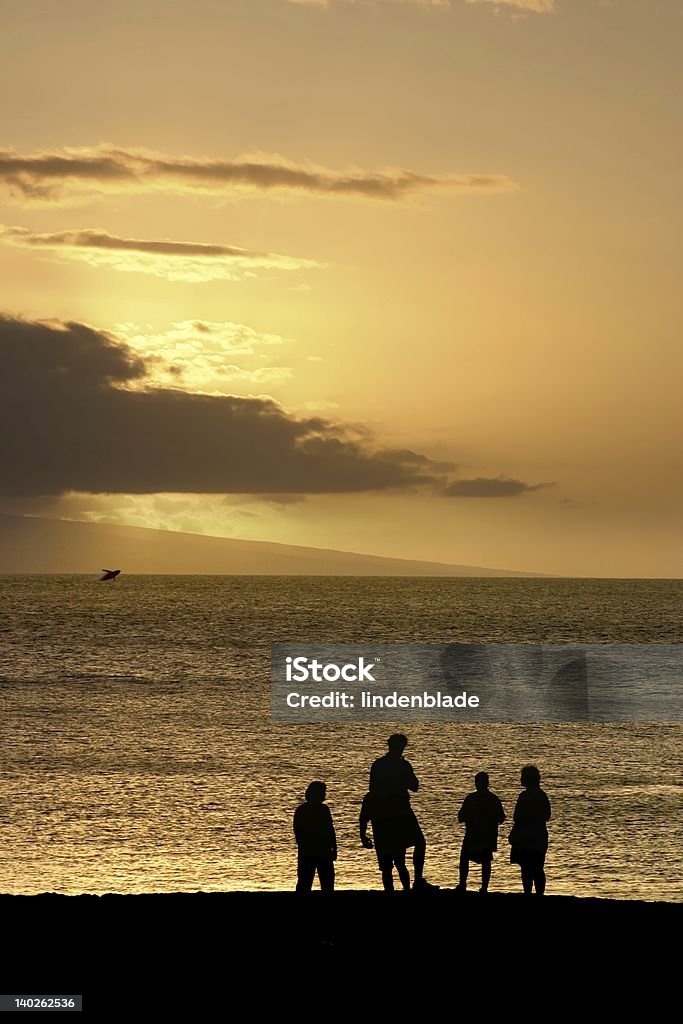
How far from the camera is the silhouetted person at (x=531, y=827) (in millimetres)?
18234

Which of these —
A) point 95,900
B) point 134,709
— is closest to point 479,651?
point 134,709

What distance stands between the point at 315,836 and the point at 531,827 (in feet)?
10.3

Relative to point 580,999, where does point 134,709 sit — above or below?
above

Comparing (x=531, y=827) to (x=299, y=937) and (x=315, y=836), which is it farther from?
(x=299, y=937)

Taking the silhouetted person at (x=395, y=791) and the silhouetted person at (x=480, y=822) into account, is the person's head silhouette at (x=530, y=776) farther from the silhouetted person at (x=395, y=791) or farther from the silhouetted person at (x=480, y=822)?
the silhouetted person at (x=395, y=791)

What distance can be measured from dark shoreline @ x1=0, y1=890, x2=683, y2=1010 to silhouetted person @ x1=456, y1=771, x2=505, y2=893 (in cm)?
55

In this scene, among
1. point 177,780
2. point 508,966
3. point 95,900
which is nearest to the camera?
point 508,966

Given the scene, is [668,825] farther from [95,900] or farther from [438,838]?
[95,900]

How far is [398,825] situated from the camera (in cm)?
1764

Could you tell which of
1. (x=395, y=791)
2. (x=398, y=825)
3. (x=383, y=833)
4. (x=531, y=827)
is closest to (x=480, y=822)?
(x=531, y=827)

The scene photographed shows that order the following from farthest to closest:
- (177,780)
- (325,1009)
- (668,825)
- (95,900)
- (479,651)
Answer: (479,651), (177,780), (668,825), (95,900), (325,1009)

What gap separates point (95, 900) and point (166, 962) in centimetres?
437

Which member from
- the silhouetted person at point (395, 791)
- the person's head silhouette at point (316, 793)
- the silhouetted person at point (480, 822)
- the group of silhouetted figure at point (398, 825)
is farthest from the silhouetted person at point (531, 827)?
the person's head silhouette at point (316, 793)

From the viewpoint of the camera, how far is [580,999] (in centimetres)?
1359
